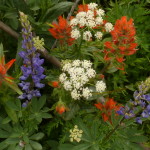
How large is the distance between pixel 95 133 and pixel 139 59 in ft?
2.51

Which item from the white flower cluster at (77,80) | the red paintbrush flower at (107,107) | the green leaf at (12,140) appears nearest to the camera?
the white flower cluster at (77,80)

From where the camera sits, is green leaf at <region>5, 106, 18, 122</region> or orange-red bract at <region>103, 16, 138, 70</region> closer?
orange-red bract at <region>103, 16, 138, 70</region>

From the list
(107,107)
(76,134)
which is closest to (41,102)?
(76,134)

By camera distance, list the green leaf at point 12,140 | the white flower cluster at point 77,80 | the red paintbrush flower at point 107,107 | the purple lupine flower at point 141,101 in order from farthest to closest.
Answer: the red paintbrush flower at point 107,107 → the green leaf at point 12,140 → the white flower cluster at point 77,80 → the purple lupine flower at point 141,101

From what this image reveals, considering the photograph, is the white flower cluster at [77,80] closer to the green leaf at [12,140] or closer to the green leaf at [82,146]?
the green leaf at [82,146]

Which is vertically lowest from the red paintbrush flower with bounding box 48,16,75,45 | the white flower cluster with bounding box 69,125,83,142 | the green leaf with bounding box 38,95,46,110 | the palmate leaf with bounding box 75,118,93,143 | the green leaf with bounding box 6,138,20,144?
the green leaf with bounding box 6,138,20,144

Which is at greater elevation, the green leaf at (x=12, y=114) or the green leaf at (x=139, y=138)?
the green leaf at (x=139, y=138)

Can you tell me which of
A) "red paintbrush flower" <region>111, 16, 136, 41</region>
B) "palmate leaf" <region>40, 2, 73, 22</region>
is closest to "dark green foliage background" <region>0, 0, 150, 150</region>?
"palmate leaf" <region>40, 2, 73, 22</region>

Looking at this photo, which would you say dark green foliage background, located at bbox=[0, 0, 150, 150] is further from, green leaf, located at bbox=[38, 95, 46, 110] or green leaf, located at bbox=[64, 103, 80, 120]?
green leaf, located at bbox=[38, 95, 46, 110]

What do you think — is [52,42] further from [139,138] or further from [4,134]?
[139,138]

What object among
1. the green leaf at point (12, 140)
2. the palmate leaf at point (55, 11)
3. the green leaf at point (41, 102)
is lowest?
the green leaf at point (12, 140)

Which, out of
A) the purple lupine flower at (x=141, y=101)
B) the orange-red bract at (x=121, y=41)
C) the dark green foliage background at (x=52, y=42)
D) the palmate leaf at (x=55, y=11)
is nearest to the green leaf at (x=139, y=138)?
the dark green foliage background at (x=52, y=42)

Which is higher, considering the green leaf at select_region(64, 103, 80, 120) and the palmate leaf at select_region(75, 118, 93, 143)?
the green leaf at select_region(64, 103, 80, 120)

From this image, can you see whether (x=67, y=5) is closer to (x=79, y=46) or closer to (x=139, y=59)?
(x=79, y=46)
